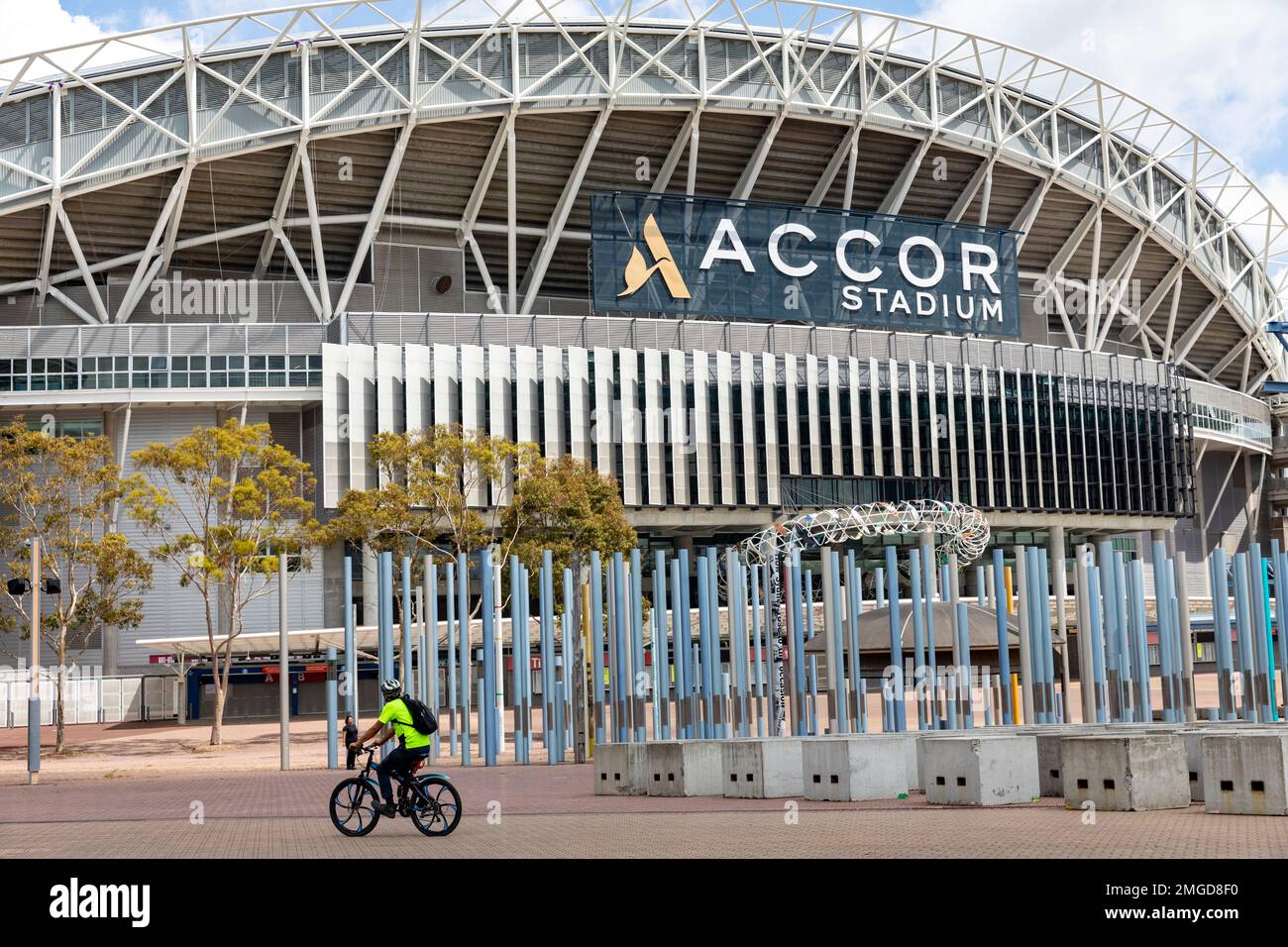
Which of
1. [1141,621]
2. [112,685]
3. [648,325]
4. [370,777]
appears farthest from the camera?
[648,325]

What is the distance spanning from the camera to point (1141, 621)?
29.2 m

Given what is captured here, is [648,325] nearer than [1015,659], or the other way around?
[1015,659]

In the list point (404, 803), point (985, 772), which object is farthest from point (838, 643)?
point (404, 803)

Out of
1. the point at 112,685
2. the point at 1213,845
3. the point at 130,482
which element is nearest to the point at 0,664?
the point at 112,685

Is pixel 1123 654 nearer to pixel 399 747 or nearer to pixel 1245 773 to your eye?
pixel 1245 773

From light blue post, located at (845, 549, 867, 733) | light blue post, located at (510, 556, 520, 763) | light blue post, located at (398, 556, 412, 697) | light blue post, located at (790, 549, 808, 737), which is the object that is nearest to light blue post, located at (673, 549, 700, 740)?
light blue post, located at (790, 549, 808, 737)

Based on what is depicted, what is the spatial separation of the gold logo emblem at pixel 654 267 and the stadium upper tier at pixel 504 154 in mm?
4493

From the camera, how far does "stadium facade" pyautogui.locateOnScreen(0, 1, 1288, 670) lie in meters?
62.7

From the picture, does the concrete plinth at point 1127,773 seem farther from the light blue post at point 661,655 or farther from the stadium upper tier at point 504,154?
the stadium upper tier at point 504,154

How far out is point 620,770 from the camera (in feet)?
73.3

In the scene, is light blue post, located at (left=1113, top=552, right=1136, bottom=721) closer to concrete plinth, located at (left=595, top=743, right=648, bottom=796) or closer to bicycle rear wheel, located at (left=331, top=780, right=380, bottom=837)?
concrete plinth, located at (left=595, top=743, right=648, bottom=796)

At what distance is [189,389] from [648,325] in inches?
805

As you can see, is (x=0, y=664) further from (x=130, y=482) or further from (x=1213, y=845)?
(x=1213, y=845)

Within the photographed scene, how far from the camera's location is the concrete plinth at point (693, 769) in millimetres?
20906
